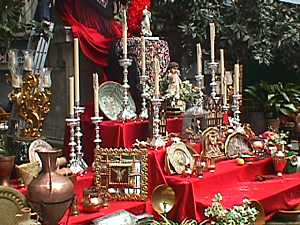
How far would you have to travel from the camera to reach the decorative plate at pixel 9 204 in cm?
307

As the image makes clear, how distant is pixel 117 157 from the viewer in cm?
372

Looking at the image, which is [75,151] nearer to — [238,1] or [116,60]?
[116,60]

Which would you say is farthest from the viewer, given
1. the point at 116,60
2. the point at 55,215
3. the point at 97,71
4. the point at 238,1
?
the point at 238,1

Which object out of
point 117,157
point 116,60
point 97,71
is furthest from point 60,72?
point 117,157

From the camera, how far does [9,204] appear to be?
3.08 m

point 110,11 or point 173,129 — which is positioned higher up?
point 110,11

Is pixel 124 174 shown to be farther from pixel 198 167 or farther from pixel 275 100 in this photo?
Answer: pixel 275 100

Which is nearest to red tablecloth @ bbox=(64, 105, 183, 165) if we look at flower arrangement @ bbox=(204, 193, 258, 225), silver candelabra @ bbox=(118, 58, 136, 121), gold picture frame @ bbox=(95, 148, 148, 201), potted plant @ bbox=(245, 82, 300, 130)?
silver candelabra @ bbox=(118, 58, 136, 121)

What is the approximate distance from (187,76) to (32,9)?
209 cm

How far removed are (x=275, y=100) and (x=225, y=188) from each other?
2499 mm

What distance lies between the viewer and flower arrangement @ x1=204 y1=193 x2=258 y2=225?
3147mm

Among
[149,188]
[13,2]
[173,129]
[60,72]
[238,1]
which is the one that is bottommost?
[149,188]

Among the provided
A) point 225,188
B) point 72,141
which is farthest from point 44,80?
point 225,188

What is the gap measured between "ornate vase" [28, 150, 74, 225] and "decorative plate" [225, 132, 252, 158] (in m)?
1.91
